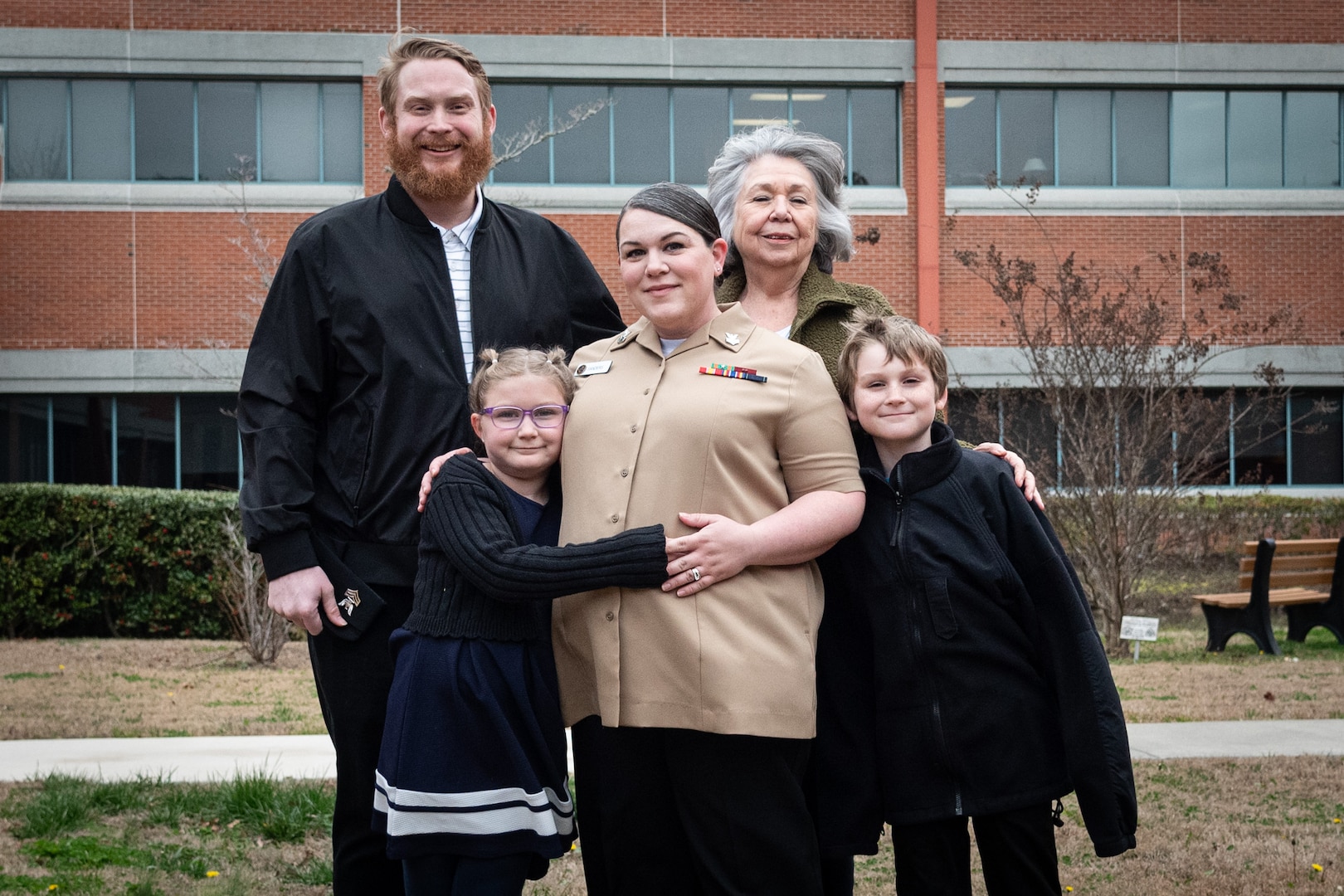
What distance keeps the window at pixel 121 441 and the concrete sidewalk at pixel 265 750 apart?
394 inches

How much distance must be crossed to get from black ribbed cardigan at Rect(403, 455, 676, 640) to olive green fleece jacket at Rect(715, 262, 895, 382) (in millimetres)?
888

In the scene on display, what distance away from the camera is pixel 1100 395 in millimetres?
11977

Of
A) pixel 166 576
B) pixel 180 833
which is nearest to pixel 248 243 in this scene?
pixel 166 576

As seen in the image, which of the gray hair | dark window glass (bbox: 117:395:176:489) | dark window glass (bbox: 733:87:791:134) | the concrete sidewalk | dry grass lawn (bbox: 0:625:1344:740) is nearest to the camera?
the gray hair

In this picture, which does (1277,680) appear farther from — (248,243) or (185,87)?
(185,87)

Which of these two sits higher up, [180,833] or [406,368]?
[406,368]

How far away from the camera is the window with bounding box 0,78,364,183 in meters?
16.2

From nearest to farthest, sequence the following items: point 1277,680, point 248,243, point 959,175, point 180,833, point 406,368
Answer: point 406,368, point 180,833, point 1277,680, point 248,243, point 959,175

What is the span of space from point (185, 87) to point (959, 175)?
10.8 m

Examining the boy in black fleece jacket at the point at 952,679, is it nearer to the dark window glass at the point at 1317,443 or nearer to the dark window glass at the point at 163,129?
the dark window glass at the point at 163,129

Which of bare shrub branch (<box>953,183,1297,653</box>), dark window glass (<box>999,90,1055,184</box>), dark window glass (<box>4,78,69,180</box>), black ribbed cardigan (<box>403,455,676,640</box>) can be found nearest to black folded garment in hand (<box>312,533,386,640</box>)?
black ribbed cardigan (<box>403,455,676,640</box>)

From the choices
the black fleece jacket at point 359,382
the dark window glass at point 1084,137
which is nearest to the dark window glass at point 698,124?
the dark window glass at point 1084,137

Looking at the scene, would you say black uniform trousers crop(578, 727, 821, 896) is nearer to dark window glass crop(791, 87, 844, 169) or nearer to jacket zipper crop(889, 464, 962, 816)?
jacket zipper crop(889, 464, 962, 816)

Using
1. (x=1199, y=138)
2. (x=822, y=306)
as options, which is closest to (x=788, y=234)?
(x=822, y=306)
